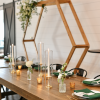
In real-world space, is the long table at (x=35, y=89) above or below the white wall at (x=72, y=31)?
below

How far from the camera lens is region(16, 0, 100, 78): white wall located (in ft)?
14.7

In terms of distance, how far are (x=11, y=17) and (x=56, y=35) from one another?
2792 millimetres

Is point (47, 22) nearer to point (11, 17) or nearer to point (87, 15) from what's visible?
point (87, 15)

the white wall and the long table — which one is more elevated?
the white wall

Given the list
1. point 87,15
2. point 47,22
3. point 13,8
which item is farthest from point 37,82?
point 13,8

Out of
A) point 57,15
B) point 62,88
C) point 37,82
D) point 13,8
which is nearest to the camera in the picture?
point 62,88

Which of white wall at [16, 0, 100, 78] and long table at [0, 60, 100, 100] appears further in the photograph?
white wall at [16, 0, 100, 78]

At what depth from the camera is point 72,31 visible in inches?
198

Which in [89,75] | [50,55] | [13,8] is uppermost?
[13,8]

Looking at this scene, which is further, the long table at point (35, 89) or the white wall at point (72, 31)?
the white wall at point (72, 31)

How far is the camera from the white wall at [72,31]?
448cm

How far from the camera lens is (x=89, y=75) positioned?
464 centimetres

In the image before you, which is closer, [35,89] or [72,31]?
[35,89]

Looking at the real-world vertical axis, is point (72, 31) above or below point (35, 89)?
above
